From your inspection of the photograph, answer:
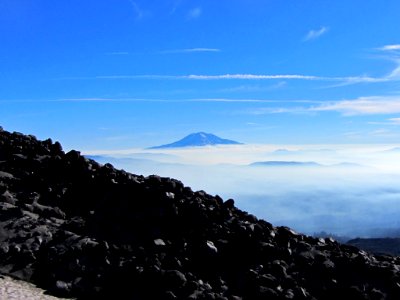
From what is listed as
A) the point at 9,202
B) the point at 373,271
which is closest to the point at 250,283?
the point at 373,271

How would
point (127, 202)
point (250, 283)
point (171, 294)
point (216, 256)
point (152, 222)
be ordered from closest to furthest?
1. point (171, 294)
2. point (250, 283)
3. point (216, 256)
4. point (152, 222)
5. point (127, 202)

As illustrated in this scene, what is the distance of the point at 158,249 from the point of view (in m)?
25.2

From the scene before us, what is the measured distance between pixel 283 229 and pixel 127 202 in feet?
29.5

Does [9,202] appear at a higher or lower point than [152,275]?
higher

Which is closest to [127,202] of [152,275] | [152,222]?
[152,222]

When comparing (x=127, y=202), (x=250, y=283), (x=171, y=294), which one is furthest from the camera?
(x=127, y=202)

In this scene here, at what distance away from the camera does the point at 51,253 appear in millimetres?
24297

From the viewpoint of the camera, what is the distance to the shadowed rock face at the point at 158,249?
894 inches

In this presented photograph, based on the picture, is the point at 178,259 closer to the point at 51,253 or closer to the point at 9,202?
the point at 51,253

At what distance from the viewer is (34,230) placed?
26.3 metres

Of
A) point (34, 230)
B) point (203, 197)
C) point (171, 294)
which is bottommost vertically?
point (171, 294)

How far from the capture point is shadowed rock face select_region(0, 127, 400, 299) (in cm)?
2270

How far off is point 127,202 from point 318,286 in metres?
11.7

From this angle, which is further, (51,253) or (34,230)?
(34,230)
